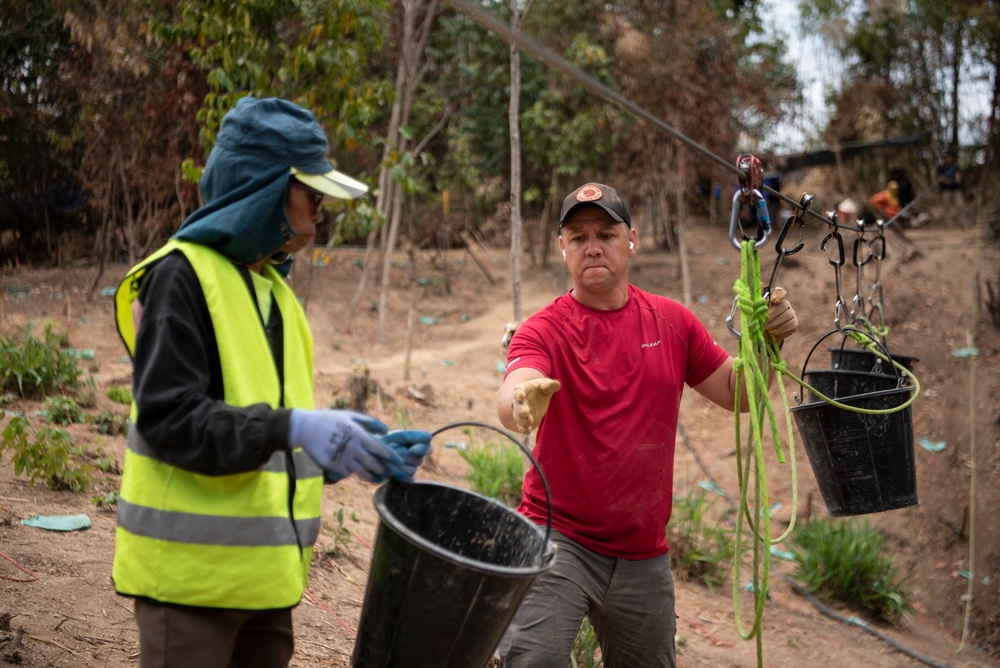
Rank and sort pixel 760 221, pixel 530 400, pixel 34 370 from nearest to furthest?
1. pixel 530 400
2. pixel 760 221
3. pixel 34 370

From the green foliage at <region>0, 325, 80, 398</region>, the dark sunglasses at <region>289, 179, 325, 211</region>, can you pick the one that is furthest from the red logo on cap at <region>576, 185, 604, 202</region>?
the green foliage at <region>0, 325, 80, 398</region>

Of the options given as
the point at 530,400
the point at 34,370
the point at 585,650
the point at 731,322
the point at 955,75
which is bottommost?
the point at 585,650

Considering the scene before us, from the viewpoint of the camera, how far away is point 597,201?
250cm

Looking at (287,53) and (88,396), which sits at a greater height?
(287,53)

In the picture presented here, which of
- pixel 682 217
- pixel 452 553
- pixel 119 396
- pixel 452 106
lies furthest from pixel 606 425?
pixel 452 106

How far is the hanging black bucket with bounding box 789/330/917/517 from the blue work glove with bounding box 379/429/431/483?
1.70 metres

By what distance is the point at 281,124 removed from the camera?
69.6 inches

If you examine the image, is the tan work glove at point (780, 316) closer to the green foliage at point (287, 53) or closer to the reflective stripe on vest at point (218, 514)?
the reflective stripe on vest at point (218, 514)

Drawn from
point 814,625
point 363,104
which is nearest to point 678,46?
point 363,104

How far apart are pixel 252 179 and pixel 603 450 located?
1.20m

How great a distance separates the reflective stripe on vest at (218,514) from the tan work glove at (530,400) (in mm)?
571

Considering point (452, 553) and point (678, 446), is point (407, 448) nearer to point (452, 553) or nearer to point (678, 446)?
point (452, 553)

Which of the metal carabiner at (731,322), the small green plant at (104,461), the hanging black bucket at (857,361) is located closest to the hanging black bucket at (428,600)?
the metal carabiner at (731,322)

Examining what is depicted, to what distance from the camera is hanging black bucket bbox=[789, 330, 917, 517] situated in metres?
3.07
